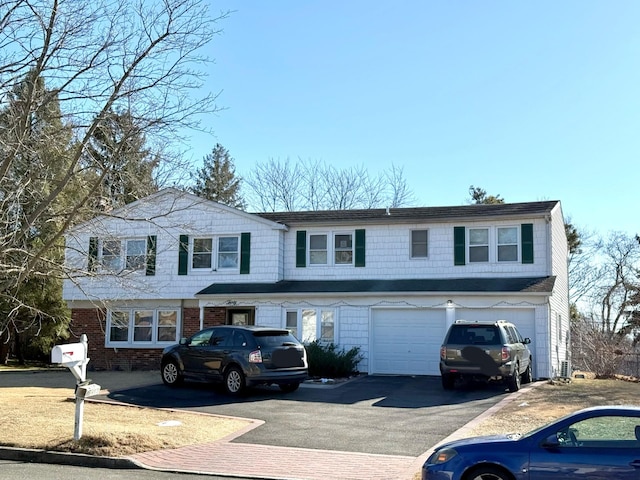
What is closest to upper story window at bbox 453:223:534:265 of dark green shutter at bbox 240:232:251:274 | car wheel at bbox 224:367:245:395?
dark green shutter at bbox 240:232:251:274

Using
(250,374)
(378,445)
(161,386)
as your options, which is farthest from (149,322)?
(378,445)

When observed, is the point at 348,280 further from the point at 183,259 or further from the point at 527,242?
the point at 183,259

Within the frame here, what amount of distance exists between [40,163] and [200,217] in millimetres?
12988

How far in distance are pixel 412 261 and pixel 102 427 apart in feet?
46.2

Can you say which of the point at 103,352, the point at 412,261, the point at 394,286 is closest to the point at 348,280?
the point at 394,286

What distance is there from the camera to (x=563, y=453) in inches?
261

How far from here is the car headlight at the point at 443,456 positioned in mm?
7102

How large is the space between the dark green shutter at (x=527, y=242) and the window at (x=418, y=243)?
3330 mm

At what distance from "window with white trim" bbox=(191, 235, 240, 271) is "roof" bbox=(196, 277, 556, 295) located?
860mm

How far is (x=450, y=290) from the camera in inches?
845

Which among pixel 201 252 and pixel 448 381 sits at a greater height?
pixel 201 252

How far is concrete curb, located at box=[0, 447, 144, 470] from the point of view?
9.66 metres

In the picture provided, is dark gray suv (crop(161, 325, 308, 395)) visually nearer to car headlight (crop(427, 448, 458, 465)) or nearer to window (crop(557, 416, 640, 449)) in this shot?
car headlight (crop(427, 448, 458, 465))

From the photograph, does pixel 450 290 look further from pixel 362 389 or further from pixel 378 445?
pixel 378 445
